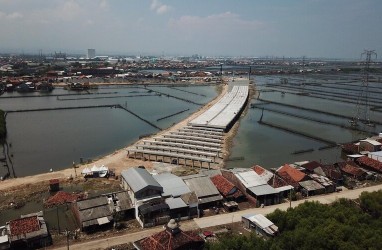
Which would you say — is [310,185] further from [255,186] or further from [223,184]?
[223,184]

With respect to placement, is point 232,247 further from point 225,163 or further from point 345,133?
point 345,133

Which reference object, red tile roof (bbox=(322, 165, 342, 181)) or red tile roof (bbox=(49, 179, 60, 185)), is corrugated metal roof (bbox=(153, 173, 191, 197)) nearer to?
red tile roof (bbox=(49, 179, 60, 185))

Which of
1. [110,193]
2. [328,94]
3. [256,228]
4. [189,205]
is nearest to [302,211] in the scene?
[256,228]

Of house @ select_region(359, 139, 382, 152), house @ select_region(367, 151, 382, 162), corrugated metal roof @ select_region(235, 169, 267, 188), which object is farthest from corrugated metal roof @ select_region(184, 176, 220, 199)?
house @ select_region(359, 139, 382, 152)

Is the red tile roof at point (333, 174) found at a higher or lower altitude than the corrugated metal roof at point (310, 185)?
higher

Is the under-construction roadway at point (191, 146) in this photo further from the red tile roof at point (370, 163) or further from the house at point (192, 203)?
the red tile roof at point (370, 163)

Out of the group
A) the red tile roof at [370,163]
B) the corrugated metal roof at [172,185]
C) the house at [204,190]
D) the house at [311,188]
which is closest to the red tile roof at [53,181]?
the corrugated metal roof at [172,185]

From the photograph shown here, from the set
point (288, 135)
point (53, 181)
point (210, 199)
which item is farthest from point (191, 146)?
point (288, 135)
